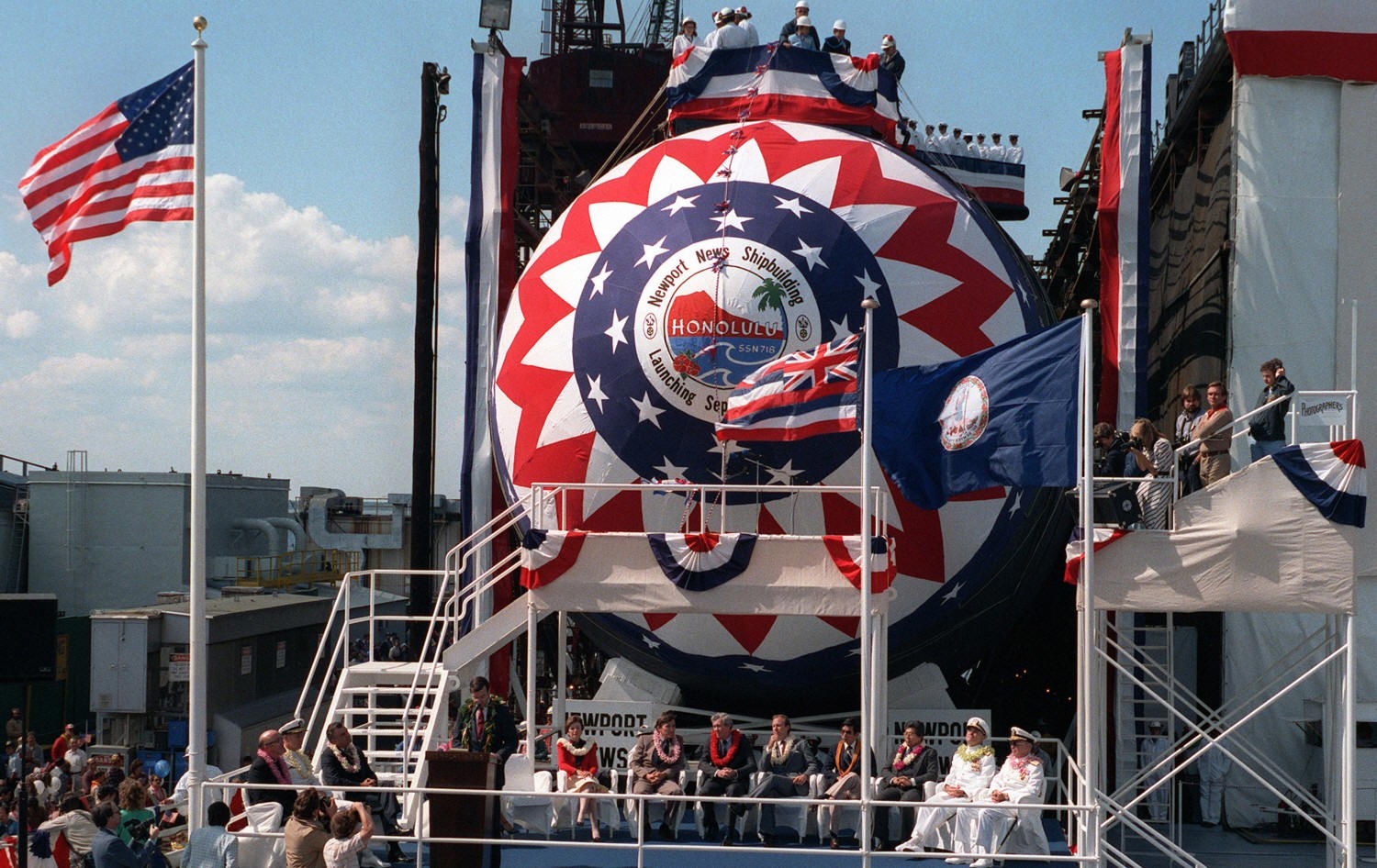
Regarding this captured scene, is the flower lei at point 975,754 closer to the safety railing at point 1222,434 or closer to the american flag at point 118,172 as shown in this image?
the safety railing at point 1222,434

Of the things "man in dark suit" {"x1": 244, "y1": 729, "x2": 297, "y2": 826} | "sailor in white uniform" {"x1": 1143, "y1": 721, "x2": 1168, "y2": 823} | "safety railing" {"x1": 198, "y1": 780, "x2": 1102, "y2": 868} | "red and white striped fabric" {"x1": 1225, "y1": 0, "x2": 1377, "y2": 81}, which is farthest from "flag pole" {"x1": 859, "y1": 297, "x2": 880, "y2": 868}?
"red and white striped fabric" {"x1": 1225, "y1": 0, "x2": 1377, "y2": 81}

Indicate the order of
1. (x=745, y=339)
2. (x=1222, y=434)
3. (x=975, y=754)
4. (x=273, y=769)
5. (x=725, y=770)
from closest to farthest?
1. (x=273, y=769)
2. (x=1222, y=434)
3. (x=975, y=754)
4. (x=725, y=770)
5. (x=745, y=339)

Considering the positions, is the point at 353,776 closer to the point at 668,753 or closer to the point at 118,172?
the point at 668,753

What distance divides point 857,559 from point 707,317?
2.95 metres

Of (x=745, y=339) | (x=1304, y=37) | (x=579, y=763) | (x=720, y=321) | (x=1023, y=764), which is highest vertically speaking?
(x=1304, y=37)

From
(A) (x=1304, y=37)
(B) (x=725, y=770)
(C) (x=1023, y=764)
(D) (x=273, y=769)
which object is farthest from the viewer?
(A) (x=1304, y=37)

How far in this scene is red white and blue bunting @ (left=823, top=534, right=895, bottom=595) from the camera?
13.8 metres

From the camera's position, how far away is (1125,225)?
18016 millimetres

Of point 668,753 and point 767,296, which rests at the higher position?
point 767,296

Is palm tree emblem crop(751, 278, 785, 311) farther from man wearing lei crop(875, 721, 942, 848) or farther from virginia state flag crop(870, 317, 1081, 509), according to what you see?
man wearing lei crop(875, 721, 942, 848)

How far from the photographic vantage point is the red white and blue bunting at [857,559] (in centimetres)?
1380

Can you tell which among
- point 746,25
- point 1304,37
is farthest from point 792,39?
point 1304,37

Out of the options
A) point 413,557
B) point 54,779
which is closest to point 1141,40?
point 413,557

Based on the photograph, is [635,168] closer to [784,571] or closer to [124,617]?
[784,571]
